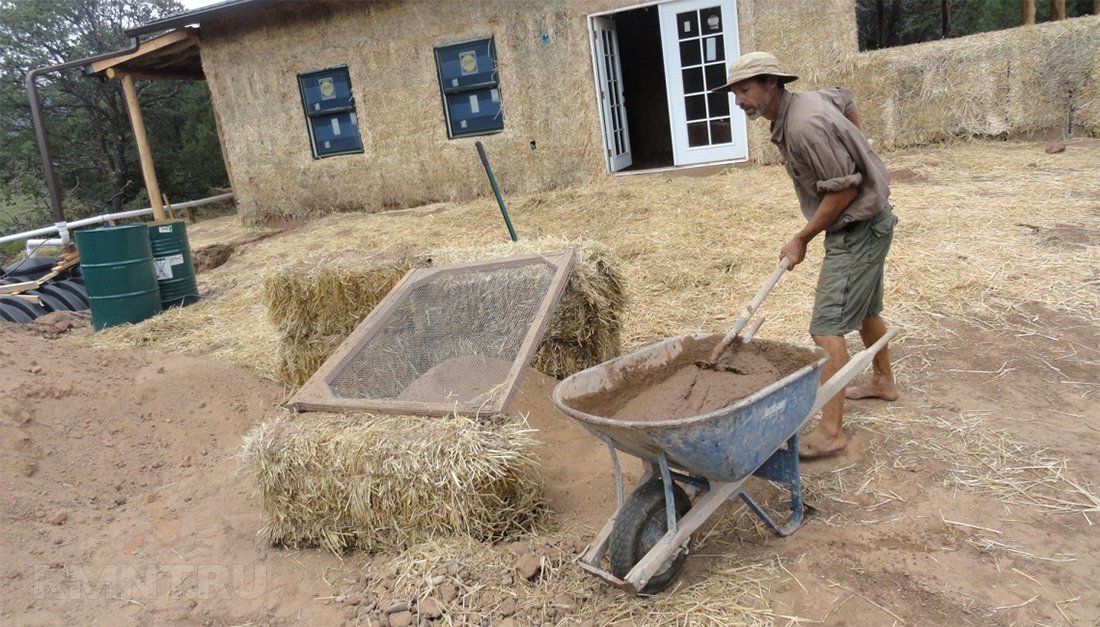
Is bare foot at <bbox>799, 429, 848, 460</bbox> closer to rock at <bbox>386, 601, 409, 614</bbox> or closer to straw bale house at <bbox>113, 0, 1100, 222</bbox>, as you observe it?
rock at <bbox>386, 601, 409, 614</bbox>

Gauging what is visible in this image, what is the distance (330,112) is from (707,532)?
33.1 feet

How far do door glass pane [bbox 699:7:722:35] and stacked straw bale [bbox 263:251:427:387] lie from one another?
613 centimetres

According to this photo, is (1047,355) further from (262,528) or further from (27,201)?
(27,201)

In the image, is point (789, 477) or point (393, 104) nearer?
point (789, 477)

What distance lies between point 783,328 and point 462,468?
2.87 metres

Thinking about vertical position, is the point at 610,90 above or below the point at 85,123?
below

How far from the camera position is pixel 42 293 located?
793cm

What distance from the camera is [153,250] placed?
299 inches

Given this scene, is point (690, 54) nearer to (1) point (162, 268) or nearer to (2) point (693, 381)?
(1) point (162, 268)

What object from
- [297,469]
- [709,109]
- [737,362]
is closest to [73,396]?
[297,469]

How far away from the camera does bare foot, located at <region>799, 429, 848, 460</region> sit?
3.24 meters

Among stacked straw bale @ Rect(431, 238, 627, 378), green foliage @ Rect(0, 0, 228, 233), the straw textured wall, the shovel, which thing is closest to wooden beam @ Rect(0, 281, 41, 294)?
the straw textured wall

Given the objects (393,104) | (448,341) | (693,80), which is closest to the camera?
(448,341)

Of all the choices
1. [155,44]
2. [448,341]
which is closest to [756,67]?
[448,341]
